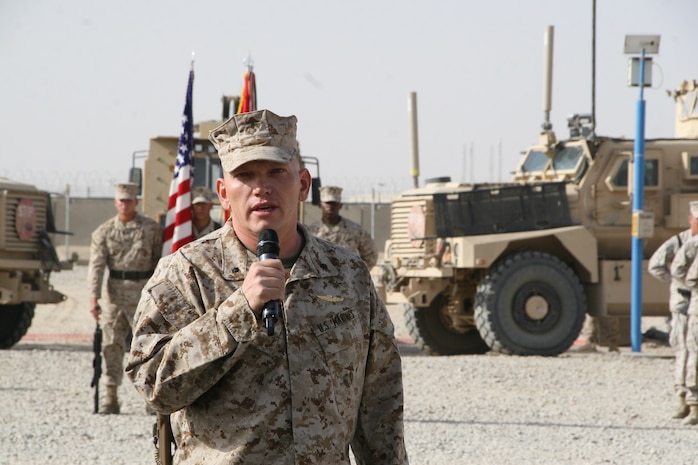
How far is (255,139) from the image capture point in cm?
288

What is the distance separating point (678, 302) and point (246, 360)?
7574mm

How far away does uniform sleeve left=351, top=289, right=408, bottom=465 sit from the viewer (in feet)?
9.95

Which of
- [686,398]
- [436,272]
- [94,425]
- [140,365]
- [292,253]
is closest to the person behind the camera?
[140,365]

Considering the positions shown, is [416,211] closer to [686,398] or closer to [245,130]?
[686,398]

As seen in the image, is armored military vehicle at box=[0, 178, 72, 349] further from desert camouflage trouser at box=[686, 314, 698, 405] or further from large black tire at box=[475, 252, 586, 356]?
desert camouflage trouser at box=[686, 314, 698, 405]

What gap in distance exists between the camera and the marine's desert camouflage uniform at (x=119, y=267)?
9367mm

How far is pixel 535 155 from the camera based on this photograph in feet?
52.1

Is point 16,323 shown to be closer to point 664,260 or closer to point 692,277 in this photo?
point 664,260

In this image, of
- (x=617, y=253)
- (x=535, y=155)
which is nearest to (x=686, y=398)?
(x=617, y=253)

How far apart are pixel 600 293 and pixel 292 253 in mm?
12074

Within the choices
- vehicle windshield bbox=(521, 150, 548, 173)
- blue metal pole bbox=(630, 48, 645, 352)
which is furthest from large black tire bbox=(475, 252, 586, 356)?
vehicle windshield bbox=(521, 150, 548, 173)

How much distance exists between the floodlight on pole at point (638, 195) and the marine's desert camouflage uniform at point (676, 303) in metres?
3.88

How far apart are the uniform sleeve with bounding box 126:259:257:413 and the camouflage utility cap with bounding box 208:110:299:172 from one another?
348 mm

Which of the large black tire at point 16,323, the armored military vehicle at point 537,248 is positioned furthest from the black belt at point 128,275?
the large black tire at point 16,323
